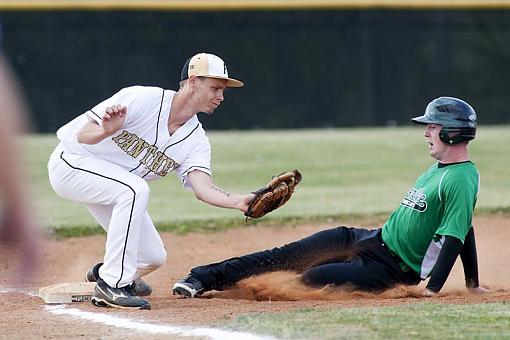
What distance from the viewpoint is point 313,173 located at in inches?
496

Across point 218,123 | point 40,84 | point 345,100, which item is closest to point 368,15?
point 345,100

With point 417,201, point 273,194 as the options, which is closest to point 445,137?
point 417,201

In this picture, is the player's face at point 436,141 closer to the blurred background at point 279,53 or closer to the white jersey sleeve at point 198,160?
the white jersey sleeve at point 198,160

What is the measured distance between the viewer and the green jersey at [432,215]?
4.95 m

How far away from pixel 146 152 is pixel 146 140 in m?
0.07

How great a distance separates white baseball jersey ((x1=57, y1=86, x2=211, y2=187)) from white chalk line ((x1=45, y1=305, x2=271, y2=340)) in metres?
0.88

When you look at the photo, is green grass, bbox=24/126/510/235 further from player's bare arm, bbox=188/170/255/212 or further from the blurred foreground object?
the blurred foreground object

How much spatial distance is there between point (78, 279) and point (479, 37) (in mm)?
11690

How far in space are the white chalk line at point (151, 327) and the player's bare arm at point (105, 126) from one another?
2.91 ft

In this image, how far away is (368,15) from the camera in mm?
15930

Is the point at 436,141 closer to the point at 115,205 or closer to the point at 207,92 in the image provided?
the point at 207,92

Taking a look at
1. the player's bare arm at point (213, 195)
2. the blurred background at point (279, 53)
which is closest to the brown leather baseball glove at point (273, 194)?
the player's bare arm at point (213, 195)

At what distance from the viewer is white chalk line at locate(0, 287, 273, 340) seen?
12.8ft

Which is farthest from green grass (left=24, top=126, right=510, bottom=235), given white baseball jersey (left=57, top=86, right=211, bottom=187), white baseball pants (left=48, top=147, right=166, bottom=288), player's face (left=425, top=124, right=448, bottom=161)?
player's face (left=425, top=124, right=448, bottom=161)
